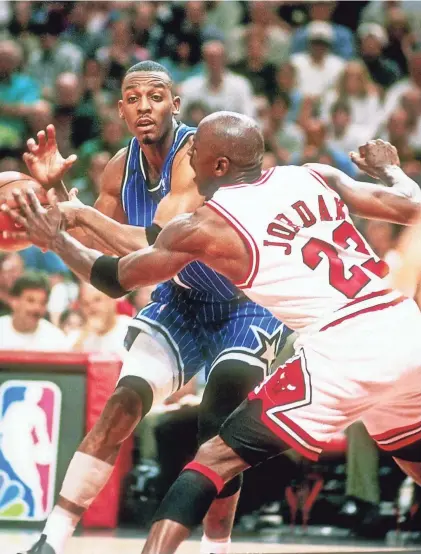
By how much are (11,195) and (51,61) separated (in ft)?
20.3

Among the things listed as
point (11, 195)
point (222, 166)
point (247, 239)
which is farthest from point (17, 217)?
point (247, 239)

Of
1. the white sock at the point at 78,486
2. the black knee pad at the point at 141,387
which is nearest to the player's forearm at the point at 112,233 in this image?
the black knee pad at the point at 141,387

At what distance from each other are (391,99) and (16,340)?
4.67m

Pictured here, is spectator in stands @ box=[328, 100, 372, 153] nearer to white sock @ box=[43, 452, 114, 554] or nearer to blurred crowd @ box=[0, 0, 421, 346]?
blurred crowd @ box=[0, 0, 421, 346]

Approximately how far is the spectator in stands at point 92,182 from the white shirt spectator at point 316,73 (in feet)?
7.13

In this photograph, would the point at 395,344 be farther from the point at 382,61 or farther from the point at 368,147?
the point at 382,61

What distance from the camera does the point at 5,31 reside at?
10.7 meters

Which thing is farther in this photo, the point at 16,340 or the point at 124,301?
the point at 124,301

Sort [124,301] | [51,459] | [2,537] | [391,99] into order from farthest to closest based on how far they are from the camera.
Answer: [391,99]
[124,301]
[51,459]
[2,537]

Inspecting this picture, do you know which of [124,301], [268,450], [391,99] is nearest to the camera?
[268,450]

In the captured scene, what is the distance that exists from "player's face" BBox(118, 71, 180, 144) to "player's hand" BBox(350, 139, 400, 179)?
2.80 feet

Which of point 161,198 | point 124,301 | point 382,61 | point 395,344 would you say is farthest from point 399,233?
point 395,344

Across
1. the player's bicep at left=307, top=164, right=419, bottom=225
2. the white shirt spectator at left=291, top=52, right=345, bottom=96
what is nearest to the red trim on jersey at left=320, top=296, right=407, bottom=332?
the player's bicep at left=307, top=164, right=419, bottom=225

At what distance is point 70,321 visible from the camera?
7684 millimetres
